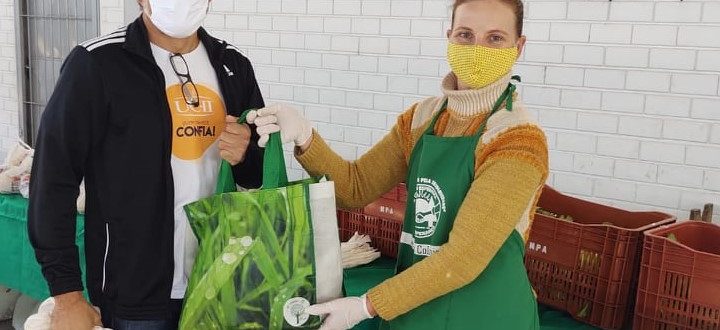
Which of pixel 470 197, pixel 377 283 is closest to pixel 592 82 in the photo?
pixel 377 283

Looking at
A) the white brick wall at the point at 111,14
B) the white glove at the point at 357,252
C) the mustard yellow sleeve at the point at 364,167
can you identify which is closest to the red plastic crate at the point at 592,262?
the white glove at the point at 357,252

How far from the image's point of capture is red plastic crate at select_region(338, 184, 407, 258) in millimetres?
2885

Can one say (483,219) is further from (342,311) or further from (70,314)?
(70,314)

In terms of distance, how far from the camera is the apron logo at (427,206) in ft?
5.18

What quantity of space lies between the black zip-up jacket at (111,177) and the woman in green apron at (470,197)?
28cm

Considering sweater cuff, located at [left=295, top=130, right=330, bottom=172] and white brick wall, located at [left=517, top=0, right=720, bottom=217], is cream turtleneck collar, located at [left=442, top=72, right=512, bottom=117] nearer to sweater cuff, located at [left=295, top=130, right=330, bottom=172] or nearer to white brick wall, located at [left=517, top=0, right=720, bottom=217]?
sweater cuff, located at [left=295, top=130, right=330, bottom=172]

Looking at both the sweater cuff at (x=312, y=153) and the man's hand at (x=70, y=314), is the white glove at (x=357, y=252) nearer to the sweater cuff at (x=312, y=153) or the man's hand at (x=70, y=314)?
the sweater cuff at (x=312, y=153)

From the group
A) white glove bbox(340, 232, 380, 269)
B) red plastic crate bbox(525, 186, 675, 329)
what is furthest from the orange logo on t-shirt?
red plastic crate bbox(525, 186, 675, 329)

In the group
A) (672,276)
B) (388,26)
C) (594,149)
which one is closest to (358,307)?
(672,276)

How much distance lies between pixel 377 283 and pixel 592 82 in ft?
4.59

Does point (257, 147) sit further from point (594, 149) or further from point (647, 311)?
point (594, 149)

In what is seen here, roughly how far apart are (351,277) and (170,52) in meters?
1.33

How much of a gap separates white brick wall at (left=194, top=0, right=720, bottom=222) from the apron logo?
179cm

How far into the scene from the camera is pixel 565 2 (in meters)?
3.18
